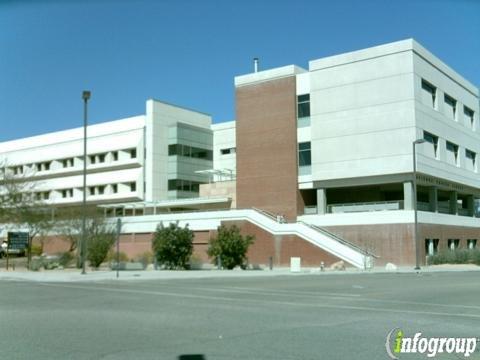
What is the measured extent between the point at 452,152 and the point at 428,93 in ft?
27.2

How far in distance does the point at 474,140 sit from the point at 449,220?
12892 millimetres

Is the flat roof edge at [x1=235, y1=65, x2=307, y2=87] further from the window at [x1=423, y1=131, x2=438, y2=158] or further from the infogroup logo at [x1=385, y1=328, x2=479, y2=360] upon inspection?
the infogroup logo at [x1=385, y1=328, x2=479, y2=360]

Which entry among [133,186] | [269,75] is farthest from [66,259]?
[133,186]

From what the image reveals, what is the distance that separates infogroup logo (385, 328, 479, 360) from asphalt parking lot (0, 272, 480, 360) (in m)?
0.19

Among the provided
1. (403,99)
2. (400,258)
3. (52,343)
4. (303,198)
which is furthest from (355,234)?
(52,343)

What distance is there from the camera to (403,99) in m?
48.9

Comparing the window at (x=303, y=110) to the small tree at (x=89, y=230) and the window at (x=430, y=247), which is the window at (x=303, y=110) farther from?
the small tree at (x=89, y=230)

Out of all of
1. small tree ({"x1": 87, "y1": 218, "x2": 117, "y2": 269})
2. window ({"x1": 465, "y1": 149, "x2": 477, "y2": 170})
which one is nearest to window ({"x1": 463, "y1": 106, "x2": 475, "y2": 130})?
window ({"x1": 465, "y1": 149, "x2": 477, "y2": 170})

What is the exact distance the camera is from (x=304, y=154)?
54.4 m

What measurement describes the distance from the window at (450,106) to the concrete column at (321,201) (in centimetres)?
1456

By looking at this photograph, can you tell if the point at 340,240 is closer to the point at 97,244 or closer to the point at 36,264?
the point at 97,244

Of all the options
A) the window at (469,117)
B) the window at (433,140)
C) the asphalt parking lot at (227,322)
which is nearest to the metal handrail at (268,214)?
the window at (433,140)

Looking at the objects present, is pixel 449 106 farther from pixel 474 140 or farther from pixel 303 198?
pixel 303 198

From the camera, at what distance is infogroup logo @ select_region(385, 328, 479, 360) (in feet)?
30.4
